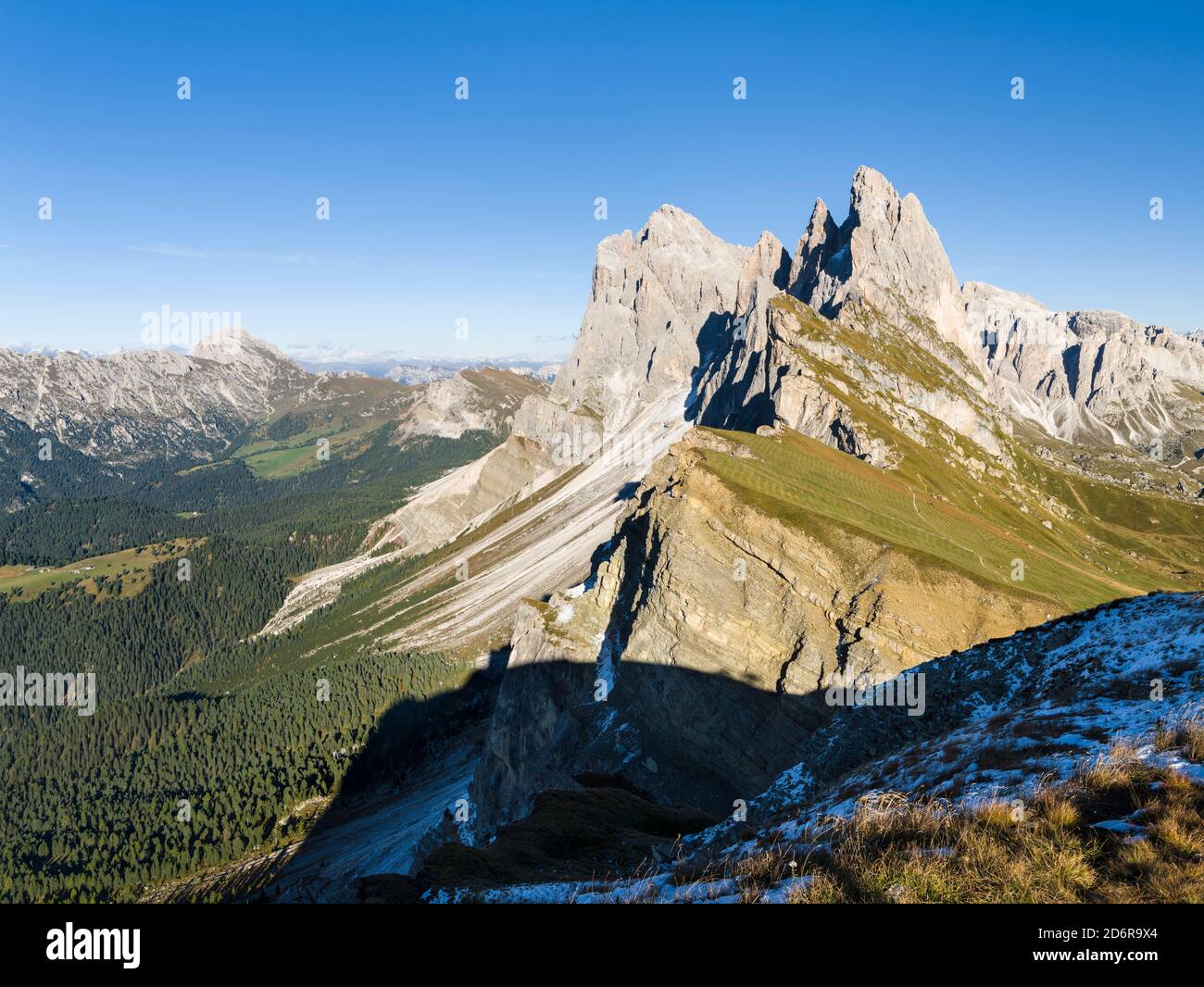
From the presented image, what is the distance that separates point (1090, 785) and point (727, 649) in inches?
1691

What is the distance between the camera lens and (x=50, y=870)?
371 ft

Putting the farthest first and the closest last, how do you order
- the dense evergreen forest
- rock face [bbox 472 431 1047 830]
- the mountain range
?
the dense evergreen forest < rock face [bbox 472 431 1047 830] < the mountain range

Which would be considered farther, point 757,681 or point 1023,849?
point 757,681

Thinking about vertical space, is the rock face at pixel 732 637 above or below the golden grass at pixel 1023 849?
below

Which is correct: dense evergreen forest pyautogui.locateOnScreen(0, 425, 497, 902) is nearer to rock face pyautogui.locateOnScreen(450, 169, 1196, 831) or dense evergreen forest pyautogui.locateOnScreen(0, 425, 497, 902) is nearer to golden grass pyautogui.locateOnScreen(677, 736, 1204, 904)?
rock face pyautogui.locateOnScreen(450, 169, 1196, 831)

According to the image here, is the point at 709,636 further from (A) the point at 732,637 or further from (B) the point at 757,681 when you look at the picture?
(B) the point at 757,681

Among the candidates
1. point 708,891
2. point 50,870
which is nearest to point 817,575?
point 708,891

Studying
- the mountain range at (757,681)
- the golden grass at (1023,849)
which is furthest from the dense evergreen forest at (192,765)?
the golden grass at (1023,849)

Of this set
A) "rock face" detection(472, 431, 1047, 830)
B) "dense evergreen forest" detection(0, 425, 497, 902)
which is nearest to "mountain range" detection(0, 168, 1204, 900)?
"rock face" detection(472, 431, 1047, 830)

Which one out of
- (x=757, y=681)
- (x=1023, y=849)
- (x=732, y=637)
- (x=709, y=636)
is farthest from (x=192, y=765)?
(x=1023, y=849)

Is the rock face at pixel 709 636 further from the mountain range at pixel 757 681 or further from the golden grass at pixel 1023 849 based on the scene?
the golden grass at pixel 1023 849

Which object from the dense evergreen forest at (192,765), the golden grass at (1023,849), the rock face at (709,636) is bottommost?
the dense evergreen forest at (192,765)

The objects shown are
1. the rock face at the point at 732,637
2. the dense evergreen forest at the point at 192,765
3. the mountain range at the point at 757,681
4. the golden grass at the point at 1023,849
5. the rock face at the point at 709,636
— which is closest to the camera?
the golden grass at the point at 1023,849

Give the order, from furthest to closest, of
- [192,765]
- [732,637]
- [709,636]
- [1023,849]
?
[192,765] → [709,636] → [732,637] → [1023,849]
